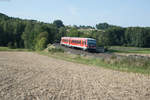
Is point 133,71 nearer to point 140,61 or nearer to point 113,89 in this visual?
point 140,61

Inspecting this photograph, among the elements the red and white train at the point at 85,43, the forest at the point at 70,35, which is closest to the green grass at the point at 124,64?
the red and white train at the point at 85,43

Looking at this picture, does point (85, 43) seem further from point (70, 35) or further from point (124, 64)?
point (70, 35)

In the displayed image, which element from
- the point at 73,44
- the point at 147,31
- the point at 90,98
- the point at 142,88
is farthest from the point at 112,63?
the point at 147,31

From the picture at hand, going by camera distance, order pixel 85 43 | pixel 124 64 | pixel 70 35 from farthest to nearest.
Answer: pixel 70 35 < pixel 85 43 < pixel 124 64

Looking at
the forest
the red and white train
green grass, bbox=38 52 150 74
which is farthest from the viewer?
the forest

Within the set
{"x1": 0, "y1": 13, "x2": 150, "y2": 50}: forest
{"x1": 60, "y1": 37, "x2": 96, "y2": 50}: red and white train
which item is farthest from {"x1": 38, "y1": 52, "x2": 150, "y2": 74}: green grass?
{"x1": 0, "y1": 13, "x2": 150, "y2": 50}: forest

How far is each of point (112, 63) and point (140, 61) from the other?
3.48 metres

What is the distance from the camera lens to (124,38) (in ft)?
375

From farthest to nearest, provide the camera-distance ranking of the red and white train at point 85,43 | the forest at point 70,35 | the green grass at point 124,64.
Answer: the forest at point 70,35 → the red and white train at point 85,43 → the green grass at point 124,64

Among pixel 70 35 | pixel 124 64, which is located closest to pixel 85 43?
pixel 124 64

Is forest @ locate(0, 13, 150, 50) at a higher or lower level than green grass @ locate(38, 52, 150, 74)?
higher

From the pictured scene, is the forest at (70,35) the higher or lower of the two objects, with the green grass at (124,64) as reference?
higher

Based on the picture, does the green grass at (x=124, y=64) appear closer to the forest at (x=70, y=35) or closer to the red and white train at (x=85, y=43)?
the red and white train at (x=85, y=43)

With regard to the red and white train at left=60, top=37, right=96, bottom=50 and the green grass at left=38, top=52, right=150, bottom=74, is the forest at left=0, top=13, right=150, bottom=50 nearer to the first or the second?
the red and white train at left=60, top=37, right=96, bottom=50
